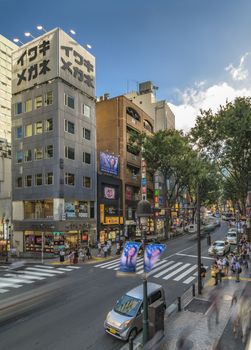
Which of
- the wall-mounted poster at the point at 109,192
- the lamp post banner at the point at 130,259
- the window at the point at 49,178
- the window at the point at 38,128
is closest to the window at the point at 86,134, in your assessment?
the window at the point at 38,128

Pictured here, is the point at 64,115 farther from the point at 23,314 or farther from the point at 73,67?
the point at 23,314

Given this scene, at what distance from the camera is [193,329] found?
12883 millimetres

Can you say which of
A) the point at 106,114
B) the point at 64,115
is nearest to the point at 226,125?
the point at 64,115

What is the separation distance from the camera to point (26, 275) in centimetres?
2534

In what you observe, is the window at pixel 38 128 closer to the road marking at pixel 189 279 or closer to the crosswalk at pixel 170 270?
the crosswalk at pixel 170 270

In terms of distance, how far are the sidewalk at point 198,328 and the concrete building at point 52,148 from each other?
2473 centimetres

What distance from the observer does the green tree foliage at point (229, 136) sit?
82.5 feet

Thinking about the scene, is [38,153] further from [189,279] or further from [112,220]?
[189,279]

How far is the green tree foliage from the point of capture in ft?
82.5

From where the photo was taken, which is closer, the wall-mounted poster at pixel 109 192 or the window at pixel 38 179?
the window at pixel 38 179

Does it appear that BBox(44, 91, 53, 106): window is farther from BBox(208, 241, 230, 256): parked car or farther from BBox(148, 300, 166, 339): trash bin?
BBox(148, 300, 166, 339): trash bin

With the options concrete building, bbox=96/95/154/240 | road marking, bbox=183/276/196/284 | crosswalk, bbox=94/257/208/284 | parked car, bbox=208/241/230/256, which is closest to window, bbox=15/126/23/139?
concrete building, bbox=96/95/154/240

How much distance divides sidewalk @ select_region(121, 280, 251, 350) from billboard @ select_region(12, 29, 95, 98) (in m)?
35.0

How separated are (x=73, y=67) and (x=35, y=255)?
90.7 feet
